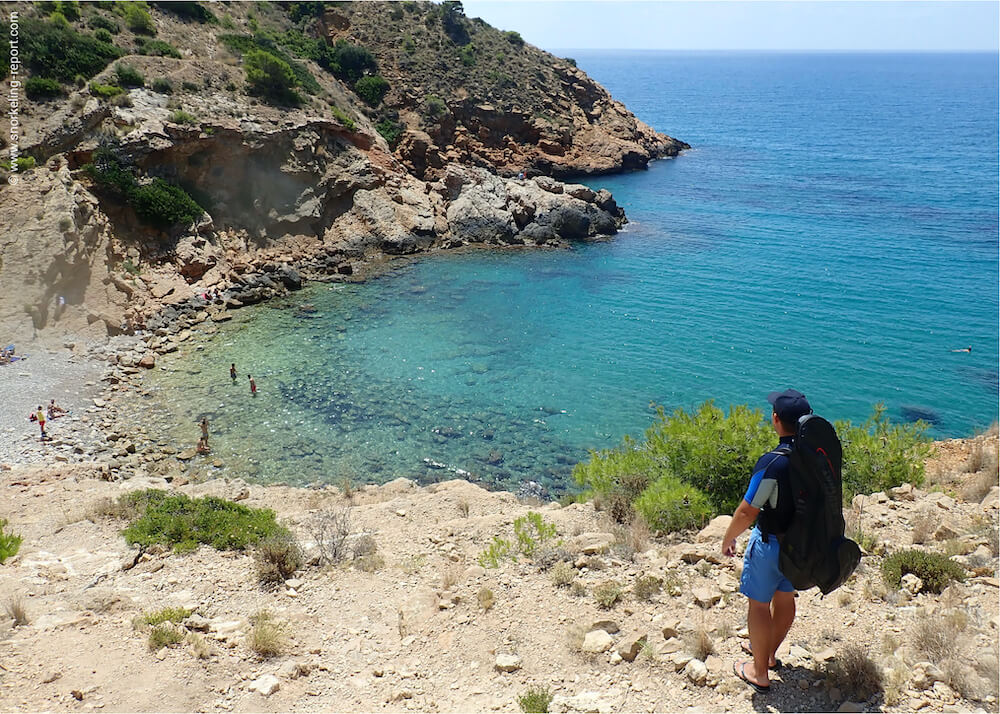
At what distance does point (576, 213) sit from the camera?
44938mm

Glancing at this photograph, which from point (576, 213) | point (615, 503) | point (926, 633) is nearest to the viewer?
point (926, 633)

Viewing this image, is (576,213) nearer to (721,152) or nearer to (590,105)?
(590,105)

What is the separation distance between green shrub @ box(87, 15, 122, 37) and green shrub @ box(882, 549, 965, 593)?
1739 inches

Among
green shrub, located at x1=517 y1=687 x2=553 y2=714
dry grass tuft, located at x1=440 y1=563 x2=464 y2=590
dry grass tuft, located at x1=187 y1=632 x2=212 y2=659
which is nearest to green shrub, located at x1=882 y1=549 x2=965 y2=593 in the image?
green shrub, located at x1=517 y1=687 x2=553 y2=714

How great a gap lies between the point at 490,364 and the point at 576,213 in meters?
21.1

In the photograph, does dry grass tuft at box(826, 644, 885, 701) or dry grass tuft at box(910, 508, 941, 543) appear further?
dry grass tuft at box(910, 508, 941, 543)

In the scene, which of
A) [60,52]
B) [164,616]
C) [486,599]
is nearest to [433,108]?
[60,52]

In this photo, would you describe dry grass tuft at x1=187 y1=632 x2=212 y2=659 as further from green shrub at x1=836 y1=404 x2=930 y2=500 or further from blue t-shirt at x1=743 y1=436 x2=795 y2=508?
green shrub at x1=836 y1=404 x2=930 y2=500

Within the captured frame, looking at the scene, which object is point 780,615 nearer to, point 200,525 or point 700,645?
point 700,645

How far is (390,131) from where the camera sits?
5184cm

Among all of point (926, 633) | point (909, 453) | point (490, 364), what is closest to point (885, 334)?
point (490, 364)

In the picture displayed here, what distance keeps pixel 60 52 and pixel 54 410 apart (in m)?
21.8

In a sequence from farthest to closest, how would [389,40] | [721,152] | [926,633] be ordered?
[721,152] → [389,40] → [926,633]

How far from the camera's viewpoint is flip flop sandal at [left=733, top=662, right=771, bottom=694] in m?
6.18
